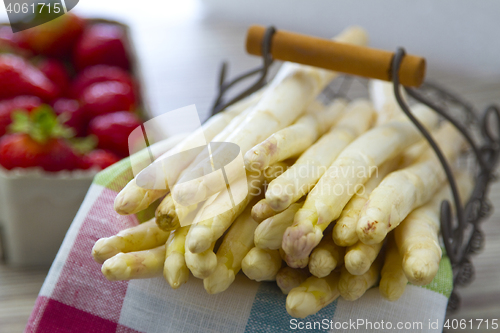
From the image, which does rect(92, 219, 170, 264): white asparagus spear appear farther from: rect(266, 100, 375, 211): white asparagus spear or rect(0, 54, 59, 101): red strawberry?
rect(0, 54, 59, 101): red strawberry

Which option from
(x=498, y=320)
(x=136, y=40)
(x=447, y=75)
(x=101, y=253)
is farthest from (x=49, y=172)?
(x=447, y=75)

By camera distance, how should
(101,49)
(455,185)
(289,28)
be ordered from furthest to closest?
(289,28)
(101,49)
(455,185)

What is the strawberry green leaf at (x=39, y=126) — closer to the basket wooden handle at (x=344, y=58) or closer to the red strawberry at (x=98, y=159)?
the red strawberry at (x=98, y=159)

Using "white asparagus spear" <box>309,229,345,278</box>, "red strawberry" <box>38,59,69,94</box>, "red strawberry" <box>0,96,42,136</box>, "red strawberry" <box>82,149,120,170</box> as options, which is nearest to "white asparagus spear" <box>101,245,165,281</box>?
"white asparagus spear" <box>309,229,345,278</box>

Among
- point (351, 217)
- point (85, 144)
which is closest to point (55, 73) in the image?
point (85, 144)

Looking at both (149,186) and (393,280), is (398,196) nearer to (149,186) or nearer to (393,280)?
(393,280)

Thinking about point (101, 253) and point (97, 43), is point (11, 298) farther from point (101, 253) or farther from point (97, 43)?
point (97, 43)

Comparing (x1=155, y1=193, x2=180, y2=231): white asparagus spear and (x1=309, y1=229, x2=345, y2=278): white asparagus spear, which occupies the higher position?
(x1=155, y1=193, x2=180, y2=231): white asparagus spear
